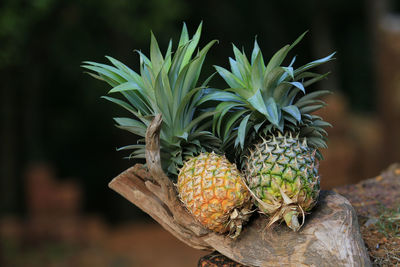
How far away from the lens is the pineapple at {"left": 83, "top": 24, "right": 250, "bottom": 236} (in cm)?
294

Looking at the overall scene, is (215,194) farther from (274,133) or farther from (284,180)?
(274,133)

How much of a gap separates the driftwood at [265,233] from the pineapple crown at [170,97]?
A: 216 millimetres

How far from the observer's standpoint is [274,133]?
315 cm

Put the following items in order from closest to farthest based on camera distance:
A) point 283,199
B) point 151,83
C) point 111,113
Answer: point 283,199 → point 151,83 → point 111,113

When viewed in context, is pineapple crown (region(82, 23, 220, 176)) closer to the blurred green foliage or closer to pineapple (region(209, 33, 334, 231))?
pineapple (region(209, 33, 334, 231))

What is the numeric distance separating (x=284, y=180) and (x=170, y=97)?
89 cm

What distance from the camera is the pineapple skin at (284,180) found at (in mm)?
2865

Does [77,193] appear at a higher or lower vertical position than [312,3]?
lower

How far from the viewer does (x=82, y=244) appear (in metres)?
10.6

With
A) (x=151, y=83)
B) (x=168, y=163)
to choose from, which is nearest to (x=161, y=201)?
(x=168, y=163)

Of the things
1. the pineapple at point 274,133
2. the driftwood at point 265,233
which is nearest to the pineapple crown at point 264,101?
the pineapple at point 274,133

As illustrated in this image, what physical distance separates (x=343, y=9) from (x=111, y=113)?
30.0 ft

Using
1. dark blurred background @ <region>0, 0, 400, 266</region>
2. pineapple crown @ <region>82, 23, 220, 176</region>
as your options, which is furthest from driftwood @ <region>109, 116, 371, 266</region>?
dark blurred background @ <region>0, 0, 400, 266</region>

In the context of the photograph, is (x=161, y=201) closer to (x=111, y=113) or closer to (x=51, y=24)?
(x=51, y=24)
